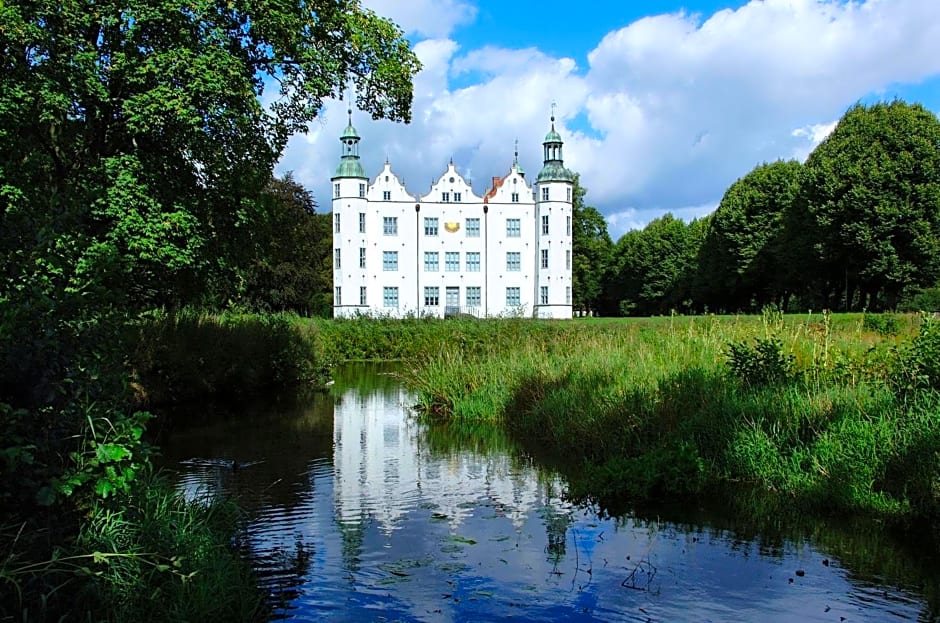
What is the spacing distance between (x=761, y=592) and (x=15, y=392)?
17.7 feet

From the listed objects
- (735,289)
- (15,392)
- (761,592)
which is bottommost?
(761,592)

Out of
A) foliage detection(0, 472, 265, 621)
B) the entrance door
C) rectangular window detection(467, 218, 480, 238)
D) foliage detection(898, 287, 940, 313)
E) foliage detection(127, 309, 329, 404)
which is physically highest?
rectangular window detection(467, 218, 480, 238)

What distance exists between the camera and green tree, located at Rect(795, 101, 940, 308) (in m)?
35.0

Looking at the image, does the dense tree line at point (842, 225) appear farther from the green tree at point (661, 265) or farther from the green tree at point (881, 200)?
the green tree at point (661, 265)

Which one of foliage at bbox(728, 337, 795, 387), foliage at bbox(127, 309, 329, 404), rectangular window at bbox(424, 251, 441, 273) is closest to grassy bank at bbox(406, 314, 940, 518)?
foliage at bbox(728, 337, 795, 387)

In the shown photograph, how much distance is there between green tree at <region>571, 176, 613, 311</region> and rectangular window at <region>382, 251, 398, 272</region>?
51.2 feet

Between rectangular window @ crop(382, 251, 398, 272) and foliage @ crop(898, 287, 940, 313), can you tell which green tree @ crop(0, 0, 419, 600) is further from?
rectangular window @ crop(382, 251, 398, 272)

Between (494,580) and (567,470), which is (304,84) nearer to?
(567,470)

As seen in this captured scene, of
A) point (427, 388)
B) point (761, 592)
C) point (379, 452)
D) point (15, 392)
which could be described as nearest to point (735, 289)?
point (427, 388)

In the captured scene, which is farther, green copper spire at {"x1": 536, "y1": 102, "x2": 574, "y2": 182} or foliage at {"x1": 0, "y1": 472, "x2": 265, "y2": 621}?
green copper spire at {"x1": 536, "y1": 102, "x2": 574, "y2": 182}

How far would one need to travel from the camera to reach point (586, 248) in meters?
65.4

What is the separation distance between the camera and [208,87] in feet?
43.1

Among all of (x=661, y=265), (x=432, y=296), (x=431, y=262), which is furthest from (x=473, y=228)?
(x=661, y=265)

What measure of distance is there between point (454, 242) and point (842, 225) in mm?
27600
